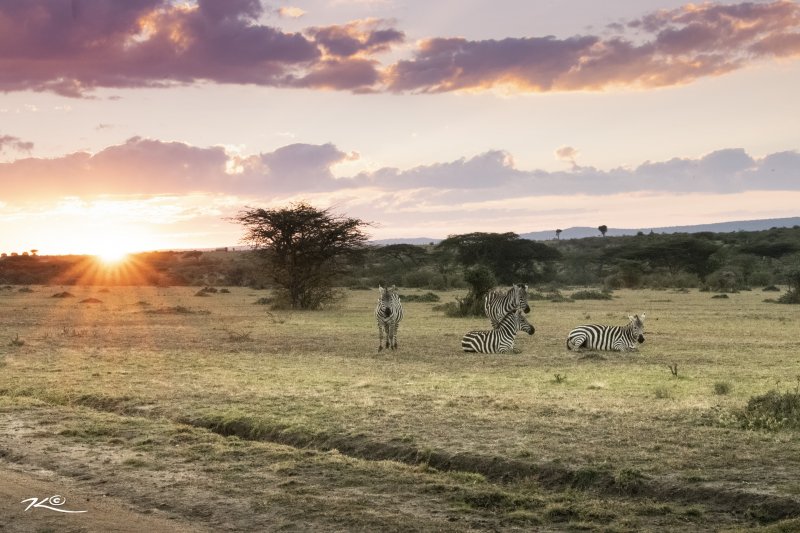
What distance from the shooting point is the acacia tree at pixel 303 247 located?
41406 mm

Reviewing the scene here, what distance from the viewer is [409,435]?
10516 millimetres

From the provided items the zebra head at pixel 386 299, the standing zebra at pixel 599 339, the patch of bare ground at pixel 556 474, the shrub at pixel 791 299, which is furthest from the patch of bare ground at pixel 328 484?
A: the shrub at pixel 791 299

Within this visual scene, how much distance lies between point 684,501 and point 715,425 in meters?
3.12

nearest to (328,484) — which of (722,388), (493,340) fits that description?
(722,388)

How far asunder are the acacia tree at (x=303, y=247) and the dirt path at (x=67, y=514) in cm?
3244

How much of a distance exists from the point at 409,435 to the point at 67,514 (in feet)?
13.7

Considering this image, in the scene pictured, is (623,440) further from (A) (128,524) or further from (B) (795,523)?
(A) (128,524)

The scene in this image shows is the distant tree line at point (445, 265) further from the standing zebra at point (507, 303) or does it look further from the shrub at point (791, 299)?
the standing zebra at point (507, 303)

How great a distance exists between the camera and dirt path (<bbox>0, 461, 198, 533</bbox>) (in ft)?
24.1

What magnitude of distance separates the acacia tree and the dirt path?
106ft

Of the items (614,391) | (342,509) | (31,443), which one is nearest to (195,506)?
(342,509)
